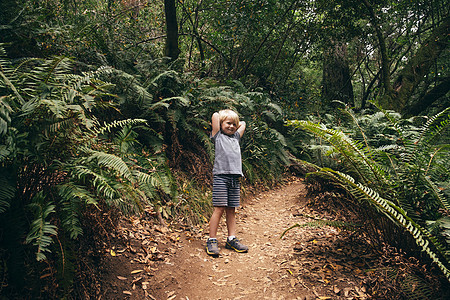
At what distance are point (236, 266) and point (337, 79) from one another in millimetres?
10043

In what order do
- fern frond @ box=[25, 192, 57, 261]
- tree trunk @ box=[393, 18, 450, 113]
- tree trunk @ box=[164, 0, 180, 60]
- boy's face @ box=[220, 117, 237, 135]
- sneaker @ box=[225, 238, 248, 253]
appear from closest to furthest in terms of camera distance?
fern frond @ box=[25, 192, 57, 261], sneaker @ box=[225, 238, 248, 253], boy's face @ box=[220, 117, 237, 135], tree trunk @ box=[164, 0, 180, 60], tree trunk @ box=[393, 18, 450, 113]

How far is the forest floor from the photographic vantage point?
2482 mm

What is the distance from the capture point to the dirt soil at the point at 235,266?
8.18 feet

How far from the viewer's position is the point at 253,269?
307cm

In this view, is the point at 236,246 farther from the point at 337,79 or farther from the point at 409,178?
the point at 337,79

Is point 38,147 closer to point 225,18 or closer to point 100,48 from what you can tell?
point 100,48

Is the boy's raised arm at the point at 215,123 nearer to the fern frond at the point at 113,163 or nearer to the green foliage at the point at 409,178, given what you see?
the green foliage at the point at 409,178

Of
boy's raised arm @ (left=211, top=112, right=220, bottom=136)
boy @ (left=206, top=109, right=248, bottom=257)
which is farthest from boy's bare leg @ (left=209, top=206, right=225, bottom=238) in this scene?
boy's raised arm @ (left=211, top=112, right=220, bottom=136)

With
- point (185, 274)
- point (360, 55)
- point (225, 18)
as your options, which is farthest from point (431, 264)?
point (360, 55)

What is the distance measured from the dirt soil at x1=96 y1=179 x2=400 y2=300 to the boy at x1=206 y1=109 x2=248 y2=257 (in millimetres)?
184

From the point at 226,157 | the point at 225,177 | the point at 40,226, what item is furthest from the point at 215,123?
the point at 40,226

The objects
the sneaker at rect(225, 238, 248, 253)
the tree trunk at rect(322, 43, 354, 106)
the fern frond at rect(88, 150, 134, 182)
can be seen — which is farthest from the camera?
the tree trunk at rect(322, 43, 354, 106)

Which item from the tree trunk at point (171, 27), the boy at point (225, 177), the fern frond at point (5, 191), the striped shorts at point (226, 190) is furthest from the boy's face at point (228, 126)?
the tree trunk at point (171, 27)

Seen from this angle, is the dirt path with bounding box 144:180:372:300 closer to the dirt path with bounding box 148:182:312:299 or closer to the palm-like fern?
the dirt path with bounding box 148:182:312:299
